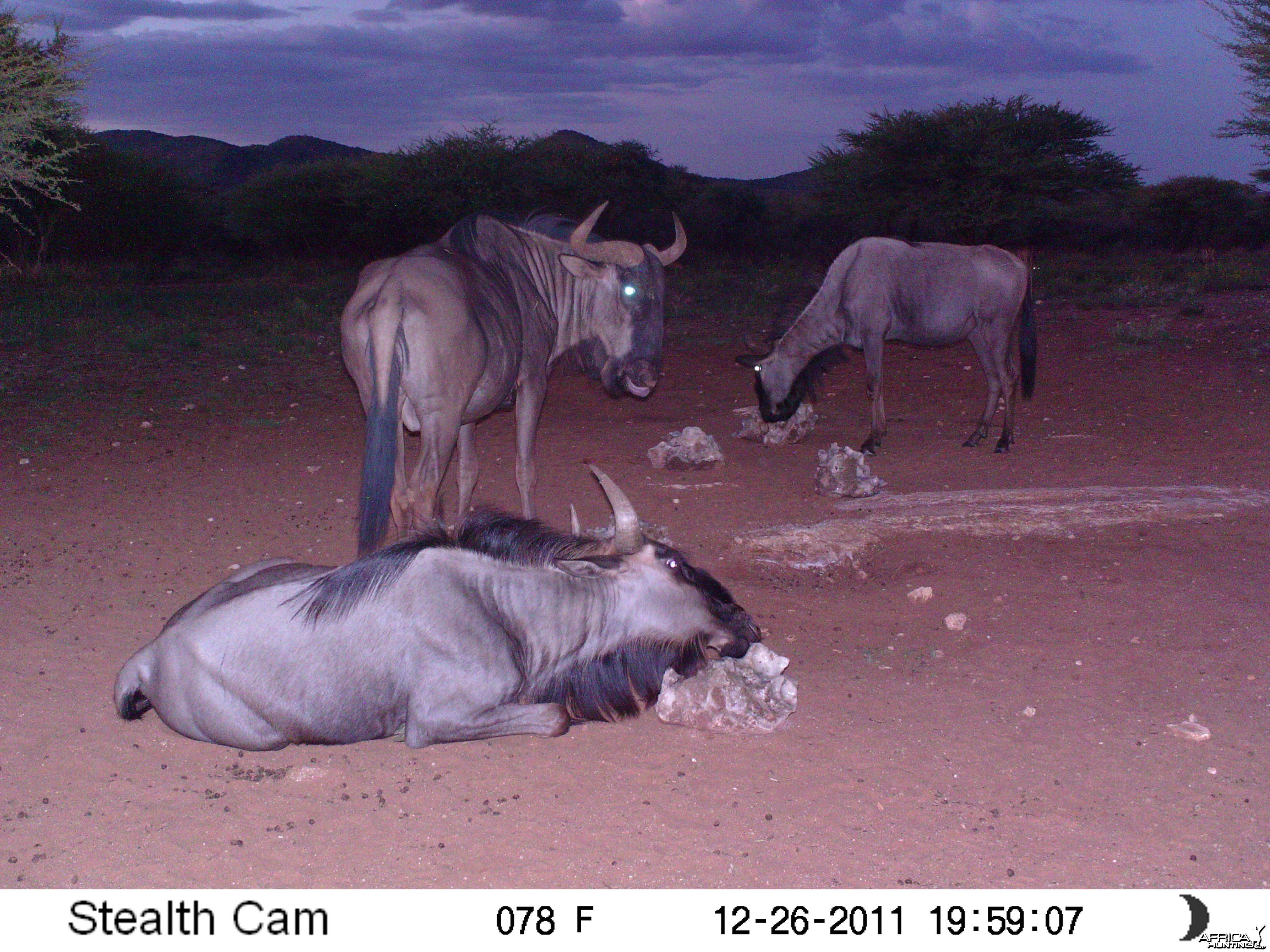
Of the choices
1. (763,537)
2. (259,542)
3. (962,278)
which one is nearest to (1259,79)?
(962,278)

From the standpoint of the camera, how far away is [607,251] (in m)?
6.20

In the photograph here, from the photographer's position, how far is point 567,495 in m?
6.84

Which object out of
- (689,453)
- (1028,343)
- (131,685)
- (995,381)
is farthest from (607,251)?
(1028,343)

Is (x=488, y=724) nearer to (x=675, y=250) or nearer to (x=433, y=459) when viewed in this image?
(x=433, y=459)

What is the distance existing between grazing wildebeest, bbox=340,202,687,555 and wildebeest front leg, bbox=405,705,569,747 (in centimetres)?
117

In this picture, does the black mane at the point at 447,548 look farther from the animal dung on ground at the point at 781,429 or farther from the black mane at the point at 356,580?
the animal dung on ground at the point at 781,429

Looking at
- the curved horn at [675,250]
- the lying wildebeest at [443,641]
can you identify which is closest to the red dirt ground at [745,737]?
the lying wildebeest at [443,641]

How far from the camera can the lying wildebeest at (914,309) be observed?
887 cm

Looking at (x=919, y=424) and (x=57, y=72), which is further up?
(x=57, y=72)

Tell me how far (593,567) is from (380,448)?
1.39m
